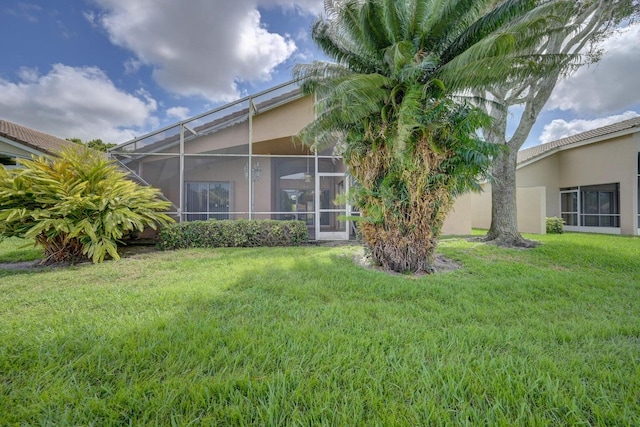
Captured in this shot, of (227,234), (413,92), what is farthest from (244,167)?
(413,92)

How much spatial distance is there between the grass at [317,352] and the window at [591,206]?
13.8m

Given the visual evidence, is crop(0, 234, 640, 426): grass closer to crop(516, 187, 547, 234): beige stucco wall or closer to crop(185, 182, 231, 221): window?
crop(185, 182, 231, 221): window

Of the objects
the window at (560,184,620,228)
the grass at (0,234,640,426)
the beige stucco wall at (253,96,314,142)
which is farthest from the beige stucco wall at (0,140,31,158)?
the window at (560,184,620,228)

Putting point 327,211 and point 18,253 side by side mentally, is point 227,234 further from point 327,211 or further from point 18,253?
point 18,253

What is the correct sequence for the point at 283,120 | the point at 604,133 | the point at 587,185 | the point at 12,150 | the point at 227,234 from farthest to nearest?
the point at 587,185 → the point at 604,133 → the point at 12,150 → the point at 283,120 → the point at 227,234

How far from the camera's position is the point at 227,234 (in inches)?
355

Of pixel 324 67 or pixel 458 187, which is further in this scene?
pixel 324 67

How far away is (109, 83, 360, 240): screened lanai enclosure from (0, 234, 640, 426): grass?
583 centimetres

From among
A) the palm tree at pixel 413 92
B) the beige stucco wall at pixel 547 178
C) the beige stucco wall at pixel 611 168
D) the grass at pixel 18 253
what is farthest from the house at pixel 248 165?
the palm tree at pixel 413 92

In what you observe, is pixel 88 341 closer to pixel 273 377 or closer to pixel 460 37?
pixel 273 377

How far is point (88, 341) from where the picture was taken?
249cm

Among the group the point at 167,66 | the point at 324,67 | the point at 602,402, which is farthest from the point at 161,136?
the point at 602,402

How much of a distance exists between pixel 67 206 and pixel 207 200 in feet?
14.6

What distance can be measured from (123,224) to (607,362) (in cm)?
925
